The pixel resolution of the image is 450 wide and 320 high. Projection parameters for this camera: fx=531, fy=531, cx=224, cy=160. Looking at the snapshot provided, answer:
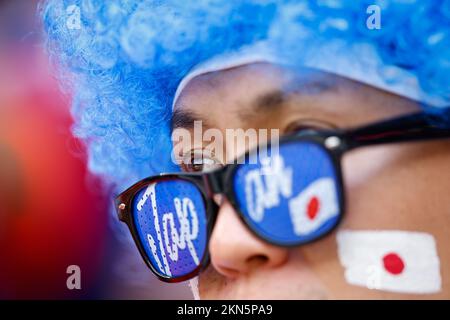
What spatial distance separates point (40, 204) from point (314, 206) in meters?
1.58

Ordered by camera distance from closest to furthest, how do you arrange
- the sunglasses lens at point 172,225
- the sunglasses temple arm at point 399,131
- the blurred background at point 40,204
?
the sunglasses temple arm at point 399,131
the sunglasses lens at point 172,225
the blurred background at point 40,204

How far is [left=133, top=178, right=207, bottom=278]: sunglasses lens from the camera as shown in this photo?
102 centimetres

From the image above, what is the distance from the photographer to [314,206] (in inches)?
34.8

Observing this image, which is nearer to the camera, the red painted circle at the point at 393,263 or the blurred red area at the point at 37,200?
the red painted circle at the point at 393,263

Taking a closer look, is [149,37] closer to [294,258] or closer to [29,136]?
[294,258]

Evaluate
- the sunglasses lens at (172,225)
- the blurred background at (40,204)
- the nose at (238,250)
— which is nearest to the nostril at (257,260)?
the nose at (238,250)

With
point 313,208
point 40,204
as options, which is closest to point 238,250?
point 313,208

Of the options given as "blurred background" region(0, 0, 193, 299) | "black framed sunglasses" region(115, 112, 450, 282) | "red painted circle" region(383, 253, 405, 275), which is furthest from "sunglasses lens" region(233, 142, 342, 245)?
"blurred background" region(0, 0, 193, 299)

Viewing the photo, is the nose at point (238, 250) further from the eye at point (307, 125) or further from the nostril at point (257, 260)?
the eye at point (307, 125)

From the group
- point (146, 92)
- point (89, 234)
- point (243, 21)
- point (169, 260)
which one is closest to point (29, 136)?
point (89, 234)

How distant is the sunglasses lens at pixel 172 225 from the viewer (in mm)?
1018

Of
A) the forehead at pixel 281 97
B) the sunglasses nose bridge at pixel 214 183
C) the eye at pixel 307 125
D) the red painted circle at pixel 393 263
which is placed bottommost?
the red painted circle at pixel 393 263

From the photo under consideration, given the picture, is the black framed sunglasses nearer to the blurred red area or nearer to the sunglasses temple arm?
the sunglasses temple arm

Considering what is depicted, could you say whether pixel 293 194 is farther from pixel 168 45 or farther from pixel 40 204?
pixel 40 204
